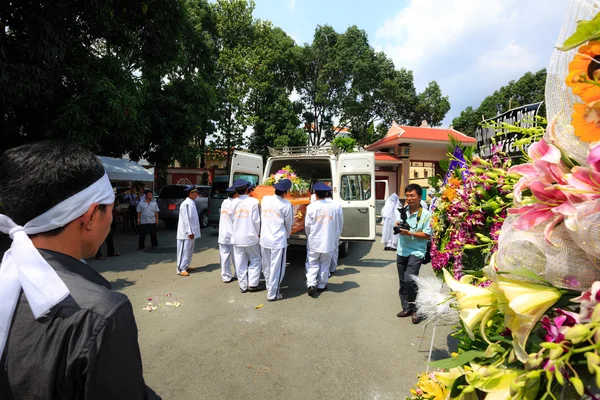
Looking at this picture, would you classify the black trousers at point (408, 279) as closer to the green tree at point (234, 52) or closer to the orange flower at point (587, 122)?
the orange flower at point (587, 122)

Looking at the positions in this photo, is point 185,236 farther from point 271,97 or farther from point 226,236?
point 271,97

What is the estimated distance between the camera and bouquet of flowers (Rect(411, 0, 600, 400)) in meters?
0.73

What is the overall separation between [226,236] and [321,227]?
1790 mm

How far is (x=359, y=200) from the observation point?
278 inches

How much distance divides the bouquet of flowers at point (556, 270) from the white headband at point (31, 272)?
1176 millimetres

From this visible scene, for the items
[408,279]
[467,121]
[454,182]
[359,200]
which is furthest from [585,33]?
[467,121]

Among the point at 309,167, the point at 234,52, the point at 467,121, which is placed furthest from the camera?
the point at 467,121

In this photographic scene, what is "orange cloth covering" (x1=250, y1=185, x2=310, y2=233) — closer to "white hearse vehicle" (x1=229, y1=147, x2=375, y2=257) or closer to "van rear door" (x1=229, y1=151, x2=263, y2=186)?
"white hearse vehicle" (x1=229, y1=147, x2=375, y2=257)

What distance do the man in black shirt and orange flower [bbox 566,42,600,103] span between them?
4.67 feet

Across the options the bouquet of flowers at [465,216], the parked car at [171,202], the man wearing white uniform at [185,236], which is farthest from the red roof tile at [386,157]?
the bouquet of flowers at [465,216]

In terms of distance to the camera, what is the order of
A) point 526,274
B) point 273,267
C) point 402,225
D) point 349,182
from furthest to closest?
point 349,182 → point 273,267 → point 402,225 → point 526,274

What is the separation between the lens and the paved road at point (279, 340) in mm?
2984

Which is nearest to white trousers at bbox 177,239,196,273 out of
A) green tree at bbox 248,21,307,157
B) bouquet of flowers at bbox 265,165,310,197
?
bouquet of flowers at bbox 265,165,310,197

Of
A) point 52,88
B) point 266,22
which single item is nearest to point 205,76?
point 266,22
